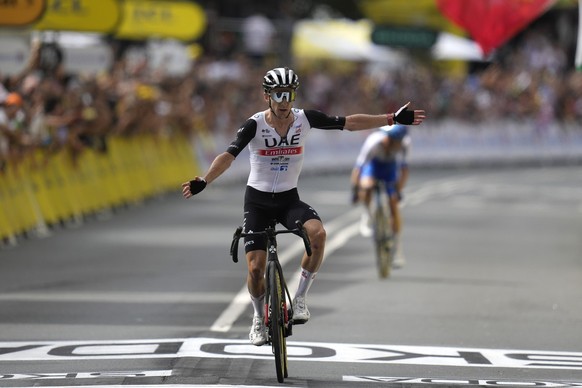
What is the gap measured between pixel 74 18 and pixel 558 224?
28.8 ft

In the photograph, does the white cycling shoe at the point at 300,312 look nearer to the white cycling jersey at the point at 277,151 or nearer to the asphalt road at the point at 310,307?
the asphalt road at the point at 310,307

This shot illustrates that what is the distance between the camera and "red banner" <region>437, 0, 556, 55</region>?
22722 millimetres

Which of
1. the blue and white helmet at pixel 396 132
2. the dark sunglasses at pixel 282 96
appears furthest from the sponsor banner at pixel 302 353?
the blue and white helmet at pixel 396 132

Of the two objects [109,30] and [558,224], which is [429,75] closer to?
[558,224]

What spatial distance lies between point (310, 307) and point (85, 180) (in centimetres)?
1168

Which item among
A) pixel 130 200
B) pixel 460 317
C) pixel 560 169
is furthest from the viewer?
pixel 560 169

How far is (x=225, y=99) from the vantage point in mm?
39844

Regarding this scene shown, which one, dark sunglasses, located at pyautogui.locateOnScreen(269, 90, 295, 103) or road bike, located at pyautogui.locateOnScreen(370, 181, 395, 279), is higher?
dark sunglasses, located at pyautogui.locateOnScreen(269, 90, 295, 103)

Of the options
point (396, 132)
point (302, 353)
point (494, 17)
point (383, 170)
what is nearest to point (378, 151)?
point (383, 170)

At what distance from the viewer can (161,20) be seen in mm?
30391

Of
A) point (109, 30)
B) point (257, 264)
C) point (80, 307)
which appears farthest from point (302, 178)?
point (257, 264)

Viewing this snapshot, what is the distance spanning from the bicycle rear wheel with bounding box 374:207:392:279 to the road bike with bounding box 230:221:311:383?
666 centimetres

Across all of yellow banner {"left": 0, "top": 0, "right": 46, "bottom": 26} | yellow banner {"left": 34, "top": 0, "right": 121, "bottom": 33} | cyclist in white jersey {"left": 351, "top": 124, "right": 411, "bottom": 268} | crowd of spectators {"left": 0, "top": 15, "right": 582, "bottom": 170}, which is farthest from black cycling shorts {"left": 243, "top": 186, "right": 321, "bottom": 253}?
yellow banner {"left": 34, "top": 0, "right": 121, "bottom": 33}

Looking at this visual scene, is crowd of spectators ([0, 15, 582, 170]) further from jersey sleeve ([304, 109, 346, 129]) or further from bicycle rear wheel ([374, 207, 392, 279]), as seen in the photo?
jersey sleeve ([304, 109, 346, 129])
